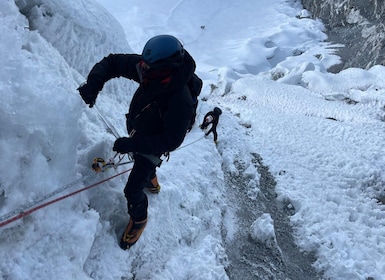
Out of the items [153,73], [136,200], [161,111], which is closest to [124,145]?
[161,111]

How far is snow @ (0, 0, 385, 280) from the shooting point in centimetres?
359

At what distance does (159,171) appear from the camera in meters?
6.47

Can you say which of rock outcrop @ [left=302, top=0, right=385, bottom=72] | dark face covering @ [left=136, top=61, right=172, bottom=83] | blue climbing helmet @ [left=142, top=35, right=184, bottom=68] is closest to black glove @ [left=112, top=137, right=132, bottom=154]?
dark face covering @ [left=136, top=61, right=172, bottom=83]

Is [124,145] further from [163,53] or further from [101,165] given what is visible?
[163,53]

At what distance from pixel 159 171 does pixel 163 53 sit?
128 inches

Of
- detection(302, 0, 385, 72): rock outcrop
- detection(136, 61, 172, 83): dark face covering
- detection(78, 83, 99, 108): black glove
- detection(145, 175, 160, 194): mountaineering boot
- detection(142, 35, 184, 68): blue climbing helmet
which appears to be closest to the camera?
detection(142, 35, 184, 68): blue climbing helmet

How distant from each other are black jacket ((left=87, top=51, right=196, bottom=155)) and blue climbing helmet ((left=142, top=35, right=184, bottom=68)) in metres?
0.12

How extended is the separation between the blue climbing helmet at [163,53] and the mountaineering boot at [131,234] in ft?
6.45

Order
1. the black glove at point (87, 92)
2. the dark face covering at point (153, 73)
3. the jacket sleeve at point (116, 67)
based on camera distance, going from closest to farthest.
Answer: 1. the dark face covering at point (153, 73)
2. the black glove at point (87, 92)
3. the jacket sleeve at point (116, 67)

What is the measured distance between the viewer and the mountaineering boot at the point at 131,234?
447 centimetres

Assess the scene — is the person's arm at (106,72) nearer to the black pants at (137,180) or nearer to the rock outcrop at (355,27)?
the black pants at (137,180)

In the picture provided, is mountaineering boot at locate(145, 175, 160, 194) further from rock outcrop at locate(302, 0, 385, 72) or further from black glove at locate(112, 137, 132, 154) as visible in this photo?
rock outcrop at locate(302, 0, 385, 72)

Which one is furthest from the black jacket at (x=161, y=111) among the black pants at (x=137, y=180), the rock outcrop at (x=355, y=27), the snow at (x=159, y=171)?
the rock outcrop at (x=355, y=27)

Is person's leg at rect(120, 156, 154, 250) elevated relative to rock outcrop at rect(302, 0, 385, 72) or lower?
elevated
